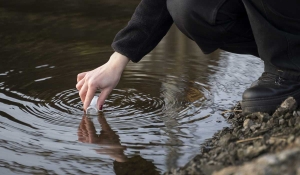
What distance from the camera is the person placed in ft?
7.17

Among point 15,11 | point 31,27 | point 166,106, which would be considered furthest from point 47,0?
point 166,106

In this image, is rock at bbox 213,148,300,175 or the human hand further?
the human hand

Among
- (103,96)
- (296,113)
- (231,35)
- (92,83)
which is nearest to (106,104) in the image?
(103,96)

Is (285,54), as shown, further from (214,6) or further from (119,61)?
(119,61)

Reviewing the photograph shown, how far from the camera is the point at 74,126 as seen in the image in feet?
7.64

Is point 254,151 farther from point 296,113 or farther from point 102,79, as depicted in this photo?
point 102,79

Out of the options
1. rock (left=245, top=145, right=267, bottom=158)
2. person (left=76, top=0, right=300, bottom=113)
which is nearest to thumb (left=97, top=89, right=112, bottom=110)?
person (left=76, top=0, right=300, bottom=113)

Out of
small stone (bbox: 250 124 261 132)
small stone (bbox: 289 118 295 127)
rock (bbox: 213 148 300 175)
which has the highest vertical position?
rock (bbox: 213 148 300 175)

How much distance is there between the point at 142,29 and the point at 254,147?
90 cm

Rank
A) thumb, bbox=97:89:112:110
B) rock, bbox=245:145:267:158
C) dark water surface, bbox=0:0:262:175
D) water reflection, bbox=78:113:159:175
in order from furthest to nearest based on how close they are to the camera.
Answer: thumb, bbox=97:89:112:110, dark water surface, bbox=0:0:262:175, water reflection, bbox=78:113:159:175, rock, bbox=245:145:267:158

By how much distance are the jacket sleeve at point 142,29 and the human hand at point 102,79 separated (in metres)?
0.05

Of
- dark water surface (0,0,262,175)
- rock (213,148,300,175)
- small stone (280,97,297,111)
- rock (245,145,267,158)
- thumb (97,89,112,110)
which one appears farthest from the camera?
thumb (97,89,112,110)

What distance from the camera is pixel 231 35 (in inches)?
92.7

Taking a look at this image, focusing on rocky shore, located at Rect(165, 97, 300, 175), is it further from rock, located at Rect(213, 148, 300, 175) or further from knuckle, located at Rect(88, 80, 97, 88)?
knuckle, located at Rect(88, 80, 97, 88)
